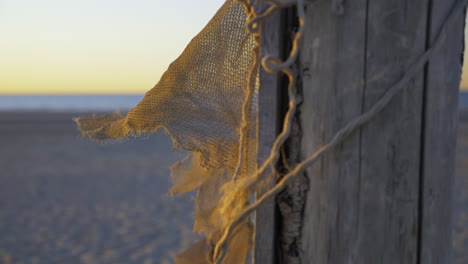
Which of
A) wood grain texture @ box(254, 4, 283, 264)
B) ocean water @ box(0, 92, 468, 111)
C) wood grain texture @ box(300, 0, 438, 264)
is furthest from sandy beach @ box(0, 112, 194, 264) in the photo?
ocean water @ box(0, 92, 468, 111)

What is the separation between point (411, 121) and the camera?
0.95 m

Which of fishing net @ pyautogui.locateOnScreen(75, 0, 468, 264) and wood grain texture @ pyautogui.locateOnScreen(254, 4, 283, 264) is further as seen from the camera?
fishing net @ pyautogui.locateOnScreen(75, 0, 468, 264)

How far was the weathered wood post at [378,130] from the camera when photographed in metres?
0.93

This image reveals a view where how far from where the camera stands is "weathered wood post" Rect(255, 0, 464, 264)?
930 mm

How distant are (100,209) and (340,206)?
5633 millimetres

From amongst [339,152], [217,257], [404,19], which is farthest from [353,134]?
[217,257]

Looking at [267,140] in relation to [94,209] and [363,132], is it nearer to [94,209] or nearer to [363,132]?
[363,132]

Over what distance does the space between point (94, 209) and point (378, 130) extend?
5747 millimetres

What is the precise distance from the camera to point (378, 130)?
950 mm

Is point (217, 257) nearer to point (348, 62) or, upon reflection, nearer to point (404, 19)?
point (348, 62)

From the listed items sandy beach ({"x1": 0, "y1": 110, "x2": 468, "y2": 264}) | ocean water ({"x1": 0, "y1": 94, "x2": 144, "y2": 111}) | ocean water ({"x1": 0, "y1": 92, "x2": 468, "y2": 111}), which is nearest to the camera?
sandy beach ({"x1": 0, "y1": 110, "x2": 468, "y2": 264})

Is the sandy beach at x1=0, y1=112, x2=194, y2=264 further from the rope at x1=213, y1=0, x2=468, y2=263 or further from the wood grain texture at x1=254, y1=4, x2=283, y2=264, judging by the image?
the rope at x1=213, y1=0, x2=468, y2=263

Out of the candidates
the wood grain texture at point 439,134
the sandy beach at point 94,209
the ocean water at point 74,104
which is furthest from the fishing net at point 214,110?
the ocean water at point 74,104

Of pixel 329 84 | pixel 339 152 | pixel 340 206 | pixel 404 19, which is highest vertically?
pixel 404 19
